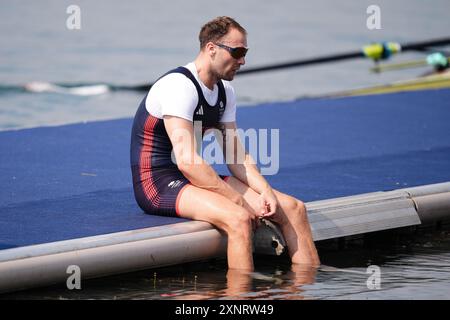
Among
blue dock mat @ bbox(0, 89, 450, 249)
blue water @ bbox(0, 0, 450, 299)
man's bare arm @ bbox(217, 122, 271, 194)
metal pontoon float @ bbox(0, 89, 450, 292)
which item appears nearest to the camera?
metal pontoon float @ bbox(0, 89, 450, 292)

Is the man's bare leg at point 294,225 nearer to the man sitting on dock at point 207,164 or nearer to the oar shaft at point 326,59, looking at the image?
the man sitting on dock at point 207,164

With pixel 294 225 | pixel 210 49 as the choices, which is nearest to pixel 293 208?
pixel 294 225

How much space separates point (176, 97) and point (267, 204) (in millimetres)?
718

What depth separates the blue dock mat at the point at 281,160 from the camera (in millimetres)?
6320

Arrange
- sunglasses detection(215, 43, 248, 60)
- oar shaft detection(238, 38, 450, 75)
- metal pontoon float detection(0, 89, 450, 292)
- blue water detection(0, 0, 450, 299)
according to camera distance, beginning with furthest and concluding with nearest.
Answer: oar shaft detection(238, 38, 450, 75) → sunglasses detection(215, 43, 248, 60) → blue water detection(0, 0, 450, 299) → metal pontoon float detection(0, 89, 450, 292)

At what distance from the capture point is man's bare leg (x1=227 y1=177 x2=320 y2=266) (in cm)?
606

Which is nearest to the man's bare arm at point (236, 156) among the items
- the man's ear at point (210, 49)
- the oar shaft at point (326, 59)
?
the man's ear at point (210, 49)

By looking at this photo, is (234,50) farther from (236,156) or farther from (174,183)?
(174,183)

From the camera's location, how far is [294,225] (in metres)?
6.07

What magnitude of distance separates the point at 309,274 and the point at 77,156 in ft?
8.58

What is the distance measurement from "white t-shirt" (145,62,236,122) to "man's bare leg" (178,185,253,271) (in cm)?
41

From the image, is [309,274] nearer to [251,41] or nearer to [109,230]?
[109,230]

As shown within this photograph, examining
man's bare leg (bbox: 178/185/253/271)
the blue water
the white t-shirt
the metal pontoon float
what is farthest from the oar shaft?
man's bare leg (bbox: 178/185/253/271)

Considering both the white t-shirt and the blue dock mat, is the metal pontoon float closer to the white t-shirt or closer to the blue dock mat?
the blue dock mat
